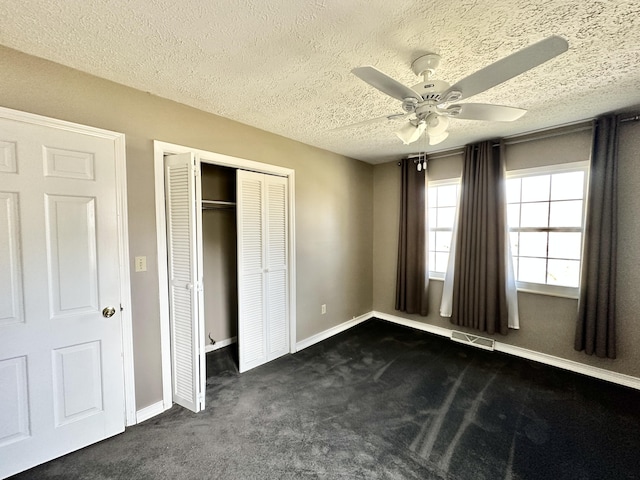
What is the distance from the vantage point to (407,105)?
1.52 metres

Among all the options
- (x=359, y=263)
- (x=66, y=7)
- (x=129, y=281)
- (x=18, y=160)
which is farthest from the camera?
(x=359, y=263)

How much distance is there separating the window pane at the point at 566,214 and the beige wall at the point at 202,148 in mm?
2281

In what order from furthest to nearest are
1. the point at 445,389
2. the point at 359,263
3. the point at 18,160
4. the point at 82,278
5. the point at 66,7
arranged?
the point at 359,263 < the point at 445,389 < the point at 82,278 < the point at 18,160 < the point at 66,7

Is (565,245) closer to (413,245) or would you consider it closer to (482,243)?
(482,243)

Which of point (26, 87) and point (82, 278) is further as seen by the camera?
point (82, 278)

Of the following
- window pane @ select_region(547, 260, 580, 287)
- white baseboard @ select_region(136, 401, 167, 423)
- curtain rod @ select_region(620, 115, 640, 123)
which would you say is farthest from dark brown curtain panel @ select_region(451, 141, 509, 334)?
white baseboard @ select_region(136, 401, 167, 423)

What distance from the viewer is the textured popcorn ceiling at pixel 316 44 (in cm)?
123

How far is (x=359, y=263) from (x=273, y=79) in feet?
Result: 9.59

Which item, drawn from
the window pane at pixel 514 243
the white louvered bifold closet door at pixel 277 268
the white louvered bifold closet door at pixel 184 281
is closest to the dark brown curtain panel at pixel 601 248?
the window pane at pixel 514 243

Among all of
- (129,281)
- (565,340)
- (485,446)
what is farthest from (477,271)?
(129,281)

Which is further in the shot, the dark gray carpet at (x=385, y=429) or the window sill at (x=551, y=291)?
the window sill at (x=551, y=291)

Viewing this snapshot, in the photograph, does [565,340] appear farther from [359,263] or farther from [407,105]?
[407,105]

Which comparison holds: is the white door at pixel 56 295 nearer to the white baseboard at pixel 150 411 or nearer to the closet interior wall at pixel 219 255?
the white baseboard at pixel 150 411

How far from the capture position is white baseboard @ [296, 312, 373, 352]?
3.27 meters
